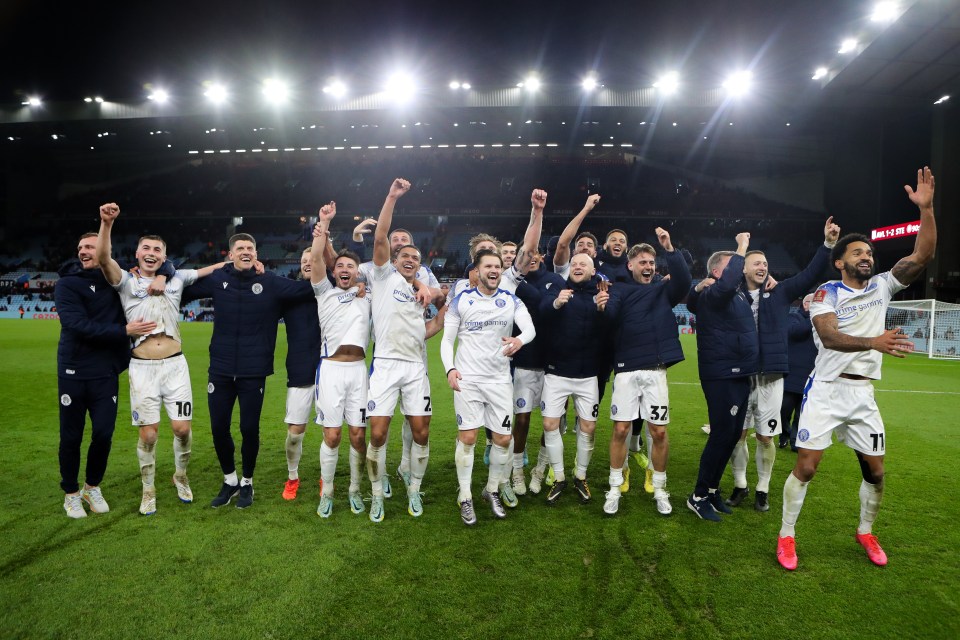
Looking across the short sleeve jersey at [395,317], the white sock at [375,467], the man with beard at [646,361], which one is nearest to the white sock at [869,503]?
the man with beard at [646,361]

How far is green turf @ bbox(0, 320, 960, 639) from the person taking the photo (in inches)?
129

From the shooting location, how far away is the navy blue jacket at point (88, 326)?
4719 mm

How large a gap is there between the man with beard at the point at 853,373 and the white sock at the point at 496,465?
229cm

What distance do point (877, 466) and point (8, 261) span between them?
55126 mm

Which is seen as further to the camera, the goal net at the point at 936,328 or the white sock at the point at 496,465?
the goal net at the point at 936,328

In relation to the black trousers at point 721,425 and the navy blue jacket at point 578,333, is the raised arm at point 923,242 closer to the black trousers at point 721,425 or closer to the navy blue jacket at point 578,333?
the black trousers at point 721,425

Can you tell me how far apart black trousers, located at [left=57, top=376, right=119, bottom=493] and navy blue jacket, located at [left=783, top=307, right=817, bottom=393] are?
7.59m

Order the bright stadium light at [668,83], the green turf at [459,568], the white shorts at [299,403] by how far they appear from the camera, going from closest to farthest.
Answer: the green turf at [459,568]
the white shorts at [299,403]
the bright stadium light at [668,83]

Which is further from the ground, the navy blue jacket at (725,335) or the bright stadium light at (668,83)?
the bright stadium light at (668,83)

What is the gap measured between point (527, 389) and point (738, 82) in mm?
26363

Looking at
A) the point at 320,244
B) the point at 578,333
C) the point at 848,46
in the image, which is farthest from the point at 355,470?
the point at 848,46

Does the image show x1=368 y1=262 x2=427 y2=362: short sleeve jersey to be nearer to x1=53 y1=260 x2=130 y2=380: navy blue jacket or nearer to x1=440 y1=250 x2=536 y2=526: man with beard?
x1=440 y1=250 x2=536 y2=526: man with beard

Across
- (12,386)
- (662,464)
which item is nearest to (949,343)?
(662,464)

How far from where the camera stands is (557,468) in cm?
535
